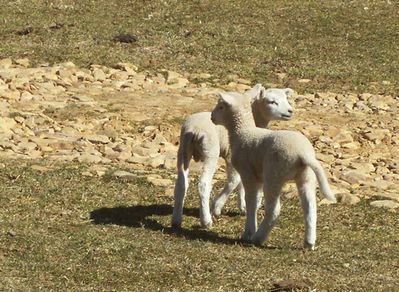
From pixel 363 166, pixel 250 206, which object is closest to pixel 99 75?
pixel 363 166

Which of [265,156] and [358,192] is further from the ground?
[265,156]

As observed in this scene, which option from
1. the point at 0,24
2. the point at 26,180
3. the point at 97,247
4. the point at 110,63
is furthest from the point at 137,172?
the point at 0,24

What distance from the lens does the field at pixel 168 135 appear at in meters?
10.4

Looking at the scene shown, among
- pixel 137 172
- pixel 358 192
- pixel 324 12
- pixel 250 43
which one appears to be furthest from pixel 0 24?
pixel 358 192

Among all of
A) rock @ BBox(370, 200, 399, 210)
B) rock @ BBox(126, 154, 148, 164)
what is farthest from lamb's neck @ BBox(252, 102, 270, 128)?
rock @ BBox(126, 154, 148, 164)

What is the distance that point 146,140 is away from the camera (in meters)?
17.6

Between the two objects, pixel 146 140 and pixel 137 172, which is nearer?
pixel 137 172

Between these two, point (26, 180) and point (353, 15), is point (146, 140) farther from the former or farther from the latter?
point (353, 15)

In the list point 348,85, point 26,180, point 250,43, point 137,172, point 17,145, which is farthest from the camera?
point 250,43

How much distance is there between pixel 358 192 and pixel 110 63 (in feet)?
31.2

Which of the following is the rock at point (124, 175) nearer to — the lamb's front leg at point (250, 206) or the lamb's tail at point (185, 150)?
the lamb's tail at point (185, 150)

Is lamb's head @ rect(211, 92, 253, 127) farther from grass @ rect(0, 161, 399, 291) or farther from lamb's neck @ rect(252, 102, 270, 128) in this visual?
grass @ rect(0, 161, 399, 291)

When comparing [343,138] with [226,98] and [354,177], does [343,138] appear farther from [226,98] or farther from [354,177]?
[226,98]

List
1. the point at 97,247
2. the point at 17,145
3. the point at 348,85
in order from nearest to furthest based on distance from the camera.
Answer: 1. the point at 97,247
2. the point at 17,145
3. the point at 348,85
